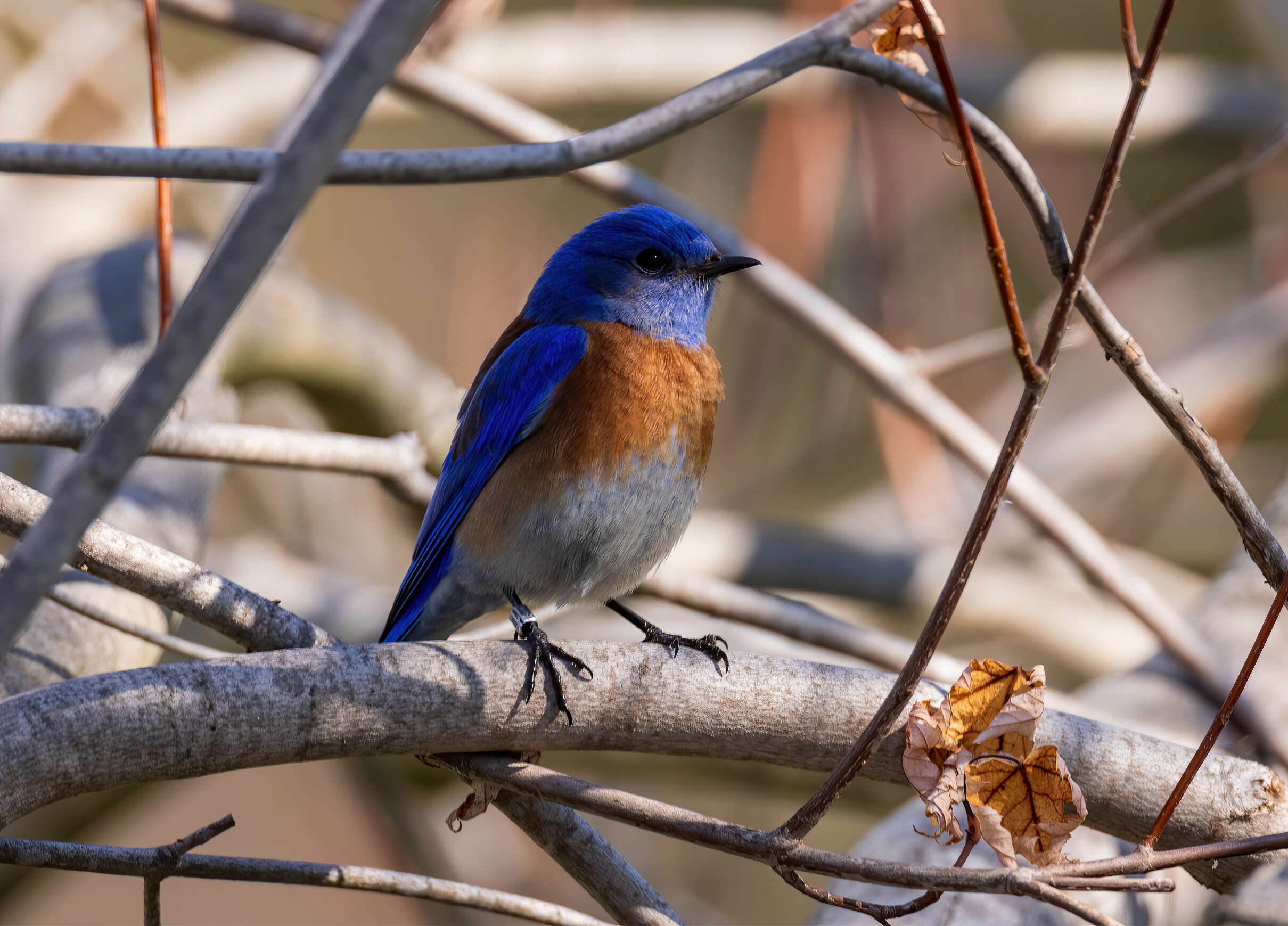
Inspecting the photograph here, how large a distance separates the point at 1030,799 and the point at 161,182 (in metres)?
1.63

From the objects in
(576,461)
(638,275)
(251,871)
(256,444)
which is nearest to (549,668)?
(251,871)

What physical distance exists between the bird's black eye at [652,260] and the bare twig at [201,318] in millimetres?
1826

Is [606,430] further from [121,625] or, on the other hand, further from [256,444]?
[121,625]

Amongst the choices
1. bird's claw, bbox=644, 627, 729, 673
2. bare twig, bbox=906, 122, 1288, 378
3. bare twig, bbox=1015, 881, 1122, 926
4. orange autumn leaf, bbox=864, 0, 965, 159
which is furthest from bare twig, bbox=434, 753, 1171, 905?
bare twig, bbox=906, 122, 1288, 378

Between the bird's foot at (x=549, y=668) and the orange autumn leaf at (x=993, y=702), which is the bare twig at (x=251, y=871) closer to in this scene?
the bird's foot at (x=549, y=668)

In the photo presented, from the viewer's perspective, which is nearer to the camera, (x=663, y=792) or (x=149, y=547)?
(x=149, y=547)

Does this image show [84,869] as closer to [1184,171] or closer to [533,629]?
[533,629]

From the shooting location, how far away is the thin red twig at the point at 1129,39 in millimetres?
1103

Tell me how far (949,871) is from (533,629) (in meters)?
0.80

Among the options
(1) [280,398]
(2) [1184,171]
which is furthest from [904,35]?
(2) [1184,171]

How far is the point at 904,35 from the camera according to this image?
1.52 metres

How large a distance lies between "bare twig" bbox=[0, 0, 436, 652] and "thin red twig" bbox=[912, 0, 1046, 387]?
574 millimetres

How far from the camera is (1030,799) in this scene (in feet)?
4.35

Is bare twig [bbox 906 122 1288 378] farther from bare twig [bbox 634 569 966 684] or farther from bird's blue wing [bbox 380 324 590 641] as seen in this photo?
bird's blue wing [bbox 380 324 590 641]
